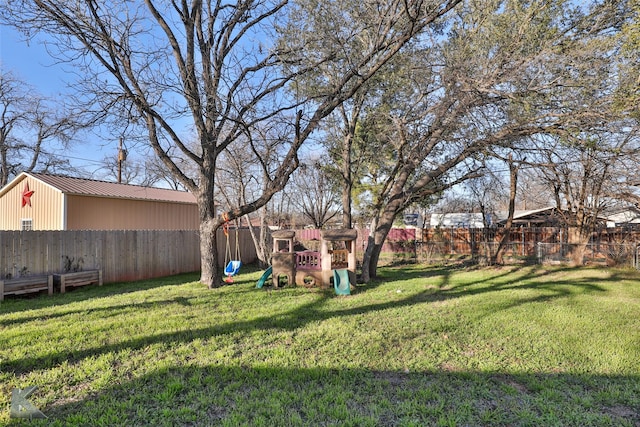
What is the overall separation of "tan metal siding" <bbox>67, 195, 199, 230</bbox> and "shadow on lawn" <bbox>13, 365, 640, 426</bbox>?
10.7 m

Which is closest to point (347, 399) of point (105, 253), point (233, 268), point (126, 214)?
point (233, 268)

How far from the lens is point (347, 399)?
2.95 m

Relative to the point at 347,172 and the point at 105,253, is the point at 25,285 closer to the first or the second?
the point at 105,253

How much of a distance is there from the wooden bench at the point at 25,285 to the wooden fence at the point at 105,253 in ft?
0.99

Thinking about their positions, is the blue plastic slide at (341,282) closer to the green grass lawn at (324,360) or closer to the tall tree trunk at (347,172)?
the green grass lawn at (324,360)

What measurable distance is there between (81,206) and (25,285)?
17.7 feet

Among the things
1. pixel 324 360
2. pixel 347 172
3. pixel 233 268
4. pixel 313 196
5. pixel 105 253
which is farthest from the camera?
pixel 313 196

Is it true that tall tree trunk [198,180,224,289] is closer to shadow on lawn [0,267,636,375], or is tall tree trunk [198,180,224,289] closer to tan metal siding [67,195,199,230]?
shadow on lawn [0,267,636,375]

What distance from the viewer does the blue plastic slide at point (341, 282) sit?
7344 mm

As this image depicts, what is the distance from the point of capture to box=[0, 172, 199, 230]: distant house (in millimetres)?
11492

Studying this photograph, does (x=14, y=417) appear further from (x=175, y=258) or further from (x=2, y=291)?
(x=175, y=258)

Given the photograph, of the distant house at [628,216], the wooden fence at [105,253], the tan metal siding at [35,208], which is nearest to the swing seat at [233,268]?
the wooden fence at [105,253]

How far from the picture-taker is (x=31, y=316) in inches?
215

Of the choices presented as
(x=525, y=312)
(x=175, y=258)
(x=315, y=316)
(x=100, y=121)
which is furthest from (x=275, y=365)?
(x=175, y=258)
